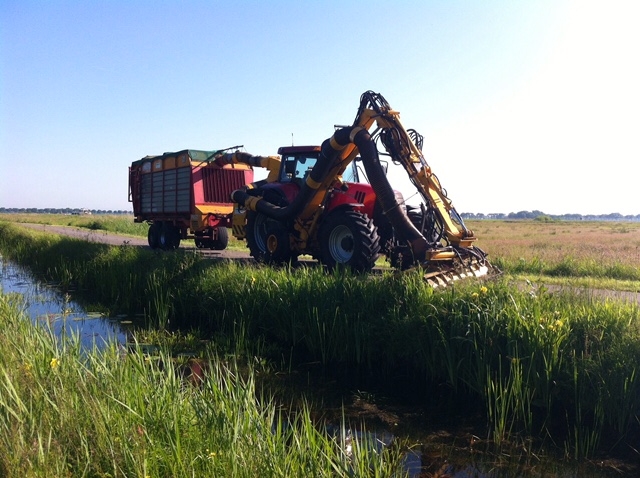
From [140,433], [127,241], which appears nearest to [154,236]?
[127,241]

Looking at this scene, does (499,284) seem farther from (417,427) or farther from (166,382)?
(166,382)

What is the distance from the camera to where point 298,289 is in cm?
772

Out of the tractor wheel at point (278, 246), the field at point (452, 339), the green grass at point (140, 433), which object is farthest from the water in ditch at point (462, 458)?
the tractor wheel at point (278, 246)

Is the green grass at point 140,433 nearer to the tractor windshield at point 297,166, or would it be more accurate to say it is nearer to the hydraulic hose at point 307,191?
the hydraulic hose at point 307,191

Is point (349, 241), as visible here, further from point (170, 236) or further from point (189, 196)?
point (170, 236)

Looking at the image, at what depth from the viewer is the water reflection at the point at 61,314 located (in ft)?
25.7

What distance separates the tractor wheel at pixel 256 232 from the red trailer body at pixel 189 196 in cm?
332

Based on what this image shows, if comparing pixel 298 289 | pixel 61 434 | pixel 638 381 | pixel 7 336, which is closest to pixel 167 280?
pixel 298 289

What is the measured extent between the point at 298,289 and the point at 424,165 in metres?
3.37

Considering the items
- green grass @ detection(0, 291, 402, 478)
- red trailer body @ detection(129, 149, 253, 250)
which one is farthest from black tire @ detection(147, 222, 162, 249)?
green grass @ detection(0, 291, 402, 478)

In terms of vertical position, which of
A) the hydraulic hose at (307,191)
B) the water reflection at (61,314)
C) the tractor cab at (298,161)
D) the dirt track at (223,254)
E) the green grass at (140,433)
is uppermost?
the tractor cab at (298,161)

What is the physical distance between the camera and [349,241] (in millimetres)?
10148

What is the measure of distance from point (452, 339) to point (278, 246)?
5.88m

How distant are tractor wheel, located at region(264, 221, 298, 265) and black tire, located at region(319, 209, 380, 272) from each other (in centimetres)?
85
